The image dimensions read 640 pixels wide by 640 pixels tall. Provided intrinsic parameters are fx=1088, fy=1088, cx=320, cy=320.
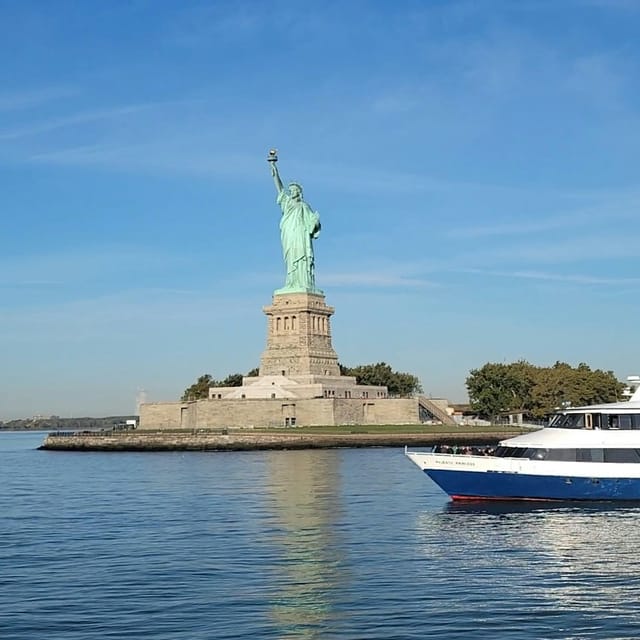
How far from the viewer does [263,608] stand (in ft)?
87.2

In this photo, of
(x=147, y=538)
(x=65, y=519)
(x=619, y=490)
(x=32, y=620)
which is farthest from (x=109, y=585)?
(x=619, y=490)

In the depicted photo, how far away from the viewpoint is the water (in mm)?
24938

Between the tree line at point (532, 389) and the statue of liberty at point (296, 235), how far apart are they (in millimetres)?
28366

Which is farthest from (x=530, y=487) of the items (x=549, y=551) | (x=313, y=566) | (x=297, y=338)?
(x=297, y=338)

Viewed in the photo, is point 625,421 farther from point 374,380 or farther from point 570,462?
point 374,380

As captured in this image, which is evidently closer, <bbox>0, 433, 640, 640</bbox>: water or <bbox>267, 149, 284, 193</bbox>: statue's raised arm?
<bbox>0, 433, 640, 640</bbox>: water

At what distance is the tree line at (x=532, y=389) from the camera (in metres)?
139

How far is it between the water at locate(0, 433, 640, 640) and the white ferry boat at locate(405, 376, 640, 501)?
100 cm

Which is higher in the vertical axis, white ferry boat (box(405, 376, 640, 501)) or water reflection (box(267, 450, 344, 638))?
white ferry boat (box(405, 376, 640, 501))

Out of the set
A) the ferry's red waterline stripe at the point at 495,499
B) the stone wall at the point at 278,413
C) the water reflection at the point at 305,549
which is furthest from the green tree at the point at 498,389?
the ferry's red waterline stripe at the point at 495,499

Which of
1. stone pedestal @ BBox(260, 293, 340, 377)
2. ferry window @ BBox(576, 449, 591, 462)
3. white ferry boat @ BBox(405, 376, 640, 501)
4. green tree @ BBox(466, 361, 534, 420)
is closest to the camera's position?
white ferry boat @ BBox(405, 376, 640, 501)

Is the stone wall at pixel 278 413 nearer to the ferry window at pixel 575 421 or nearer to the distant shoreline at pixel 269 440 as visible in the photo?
the distant shoreline at pixel 269 440

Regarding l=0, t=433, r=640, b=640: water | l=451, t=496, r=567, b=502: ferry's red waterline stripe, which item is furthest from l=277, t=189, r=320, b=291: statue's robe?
l=451, t=496, r=567, b=502: ferry's red waterline stripe

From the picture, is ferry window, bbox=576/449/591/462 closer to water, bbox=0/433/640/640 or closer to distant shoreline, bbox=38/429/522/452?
water, bbox=0/433/640/640
